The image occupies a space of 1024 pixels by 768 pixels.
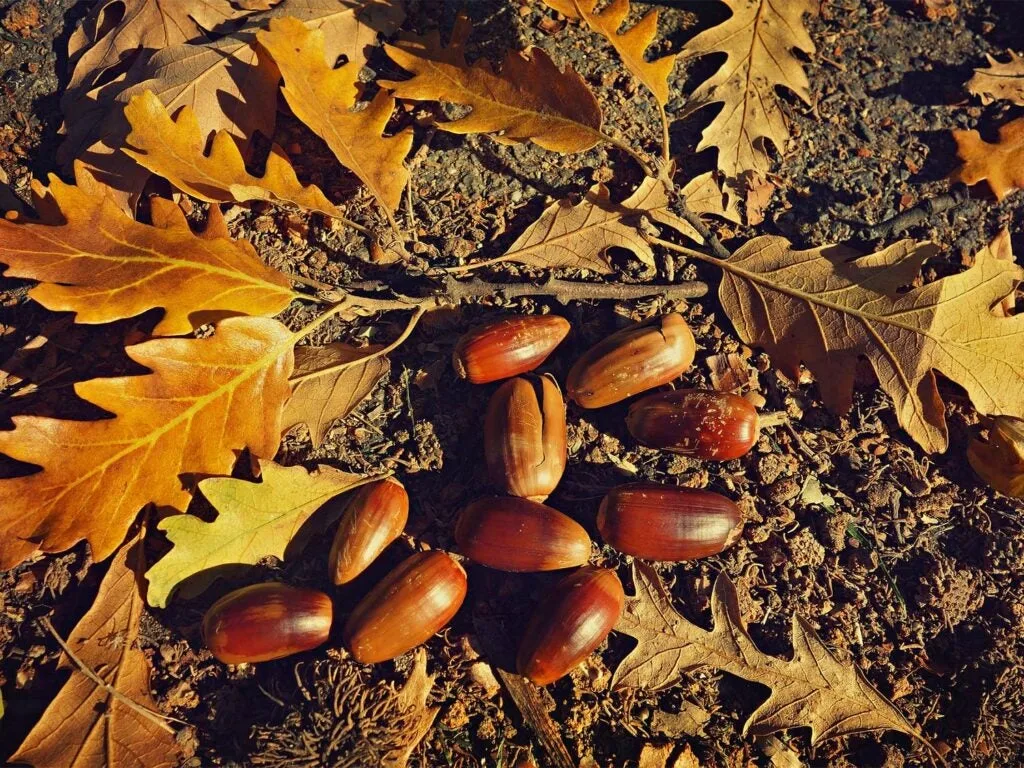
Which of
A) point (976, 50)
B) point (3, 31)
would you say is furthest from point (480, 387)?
point (976, 50)

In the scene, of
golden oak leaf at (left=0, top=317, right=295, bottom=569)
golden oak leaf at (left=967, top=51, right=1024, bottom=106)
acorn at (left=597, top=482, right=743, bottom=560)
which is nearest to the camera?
golden oak leaf at (left=0, top=317, right=295, bottom=569)

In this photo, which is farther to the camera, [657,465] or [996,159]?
[996,159]

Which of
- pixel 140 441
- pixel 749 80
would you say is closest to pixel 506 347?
pixel 140 441

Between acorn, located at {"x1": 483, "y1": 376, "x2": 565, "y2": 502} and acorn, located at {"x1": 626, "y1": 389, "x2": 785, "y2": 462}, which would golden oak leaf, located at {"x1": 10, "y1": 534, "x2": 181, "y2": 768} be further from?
acorn, located at {"x1": 626, "y1": 389, "x2": 785, "y2": 462}

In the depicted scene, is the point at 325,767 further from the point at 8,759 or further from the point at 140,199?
the point at 140,199

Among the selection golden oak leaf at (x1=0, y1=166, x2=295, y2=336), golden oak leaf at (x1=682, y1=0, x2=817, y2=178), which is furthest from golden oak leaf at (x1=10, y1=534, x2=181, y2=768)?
golden oak leaf at (x1=682, y1=0, x2=817, y2=178)

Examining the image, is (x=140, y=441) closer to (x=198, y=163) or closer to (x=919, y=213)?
(x=198, y=163)
